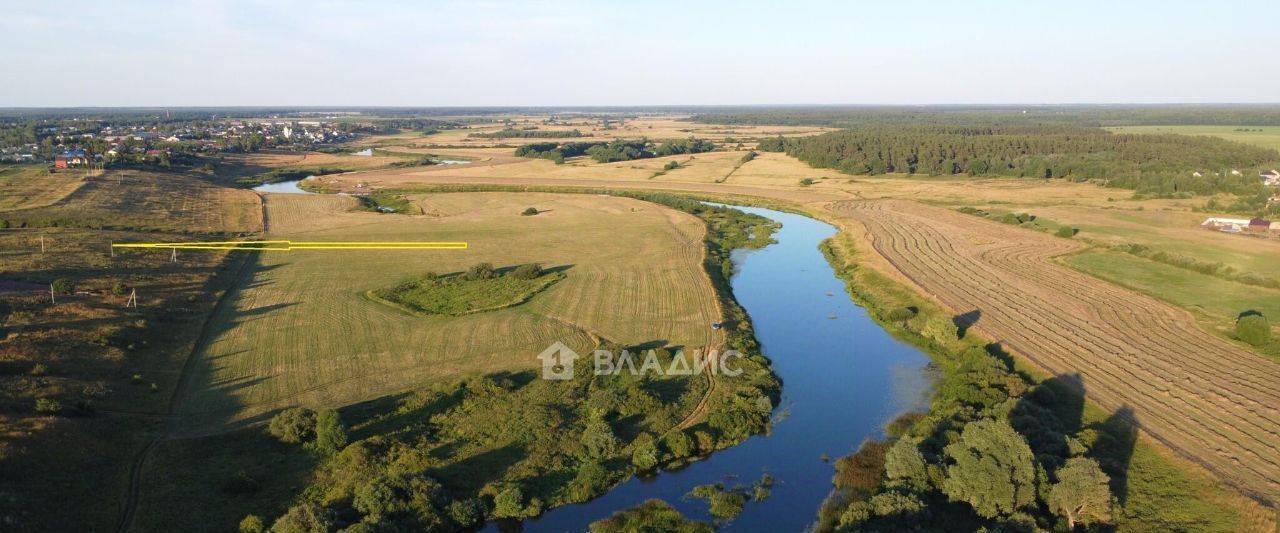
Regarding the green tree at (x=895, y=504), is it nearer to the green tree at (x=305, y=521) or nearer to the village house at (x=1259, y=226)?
the green tree at (x=305, y=521)

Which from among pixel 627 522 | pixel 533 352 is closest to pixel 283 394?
pixel 533 352

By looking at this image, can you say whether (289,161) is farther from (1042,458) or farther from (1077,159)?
(1077,159)

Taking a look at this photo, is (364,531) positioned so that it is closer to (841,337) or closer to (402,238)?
(841,337)

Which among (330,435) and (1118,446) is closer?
(330,435)

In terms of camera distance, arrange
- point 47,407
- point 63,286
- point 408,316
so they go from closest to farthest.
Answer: point 47,407, point 63,286, point 408,316

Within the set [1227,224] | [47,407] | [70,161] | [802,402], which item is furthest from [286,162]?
[1227,224]

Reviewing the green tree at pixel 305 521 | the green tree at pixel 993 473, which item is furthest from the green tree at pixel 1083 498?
the green tree at pixel 305 521

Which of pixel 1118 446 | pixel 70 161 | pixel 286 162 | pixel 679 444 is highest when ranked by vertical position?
pixel 70 161

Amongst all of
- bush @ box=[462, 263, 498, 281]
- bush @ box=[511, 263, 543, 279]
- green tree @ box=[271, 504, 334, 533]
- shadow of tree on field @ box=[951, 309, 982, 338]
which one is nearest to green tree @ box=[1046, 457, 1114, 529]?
shadow of tree on field @ box=[951, 309, 982, 338]
